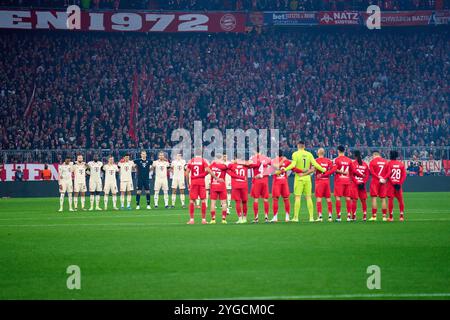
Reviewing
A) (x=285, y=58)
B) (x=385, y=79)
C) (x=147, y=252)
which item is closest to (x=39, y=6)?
(x=285, y=58)

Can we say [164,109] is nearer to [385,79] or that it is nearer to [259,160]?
[385,79]

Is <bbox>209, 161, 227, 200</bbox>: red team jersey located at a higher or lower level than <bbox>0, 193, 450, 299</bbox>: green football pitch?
higher

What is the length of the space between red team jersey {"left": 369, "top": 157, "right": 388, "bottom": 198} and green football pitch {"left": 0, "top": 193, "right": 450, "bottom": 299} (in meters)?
1.24

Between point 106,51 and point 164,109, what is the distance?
7.46 m

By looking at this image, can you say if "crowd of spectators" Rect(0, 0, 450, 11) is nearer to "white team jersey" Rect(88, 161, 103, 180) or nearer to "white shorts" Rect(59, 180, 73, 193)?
"white team jersey" Rect(88, 161, 103, 180)

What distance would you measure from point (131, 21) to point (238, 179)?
35.4 meters

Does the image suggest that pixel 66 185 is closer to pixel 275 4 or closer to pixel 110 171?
pixel 110 171

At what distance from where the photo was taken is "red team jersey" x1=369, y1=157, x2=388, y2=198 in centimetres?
2567

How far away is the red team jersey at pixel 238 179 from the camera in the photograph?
25.1m

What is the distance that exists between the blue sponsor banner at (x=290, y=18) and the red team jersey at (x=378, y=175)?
117ft

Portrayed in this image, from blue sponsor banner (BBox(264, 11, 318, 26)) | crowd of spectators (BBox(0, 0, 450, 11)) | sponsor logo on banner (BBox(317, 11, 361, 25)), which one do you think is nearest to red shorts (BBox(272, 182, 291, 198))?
blue sponsor banner (BBox(264, 11, 318, 26))

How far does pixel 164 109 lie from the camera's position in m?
54.8
